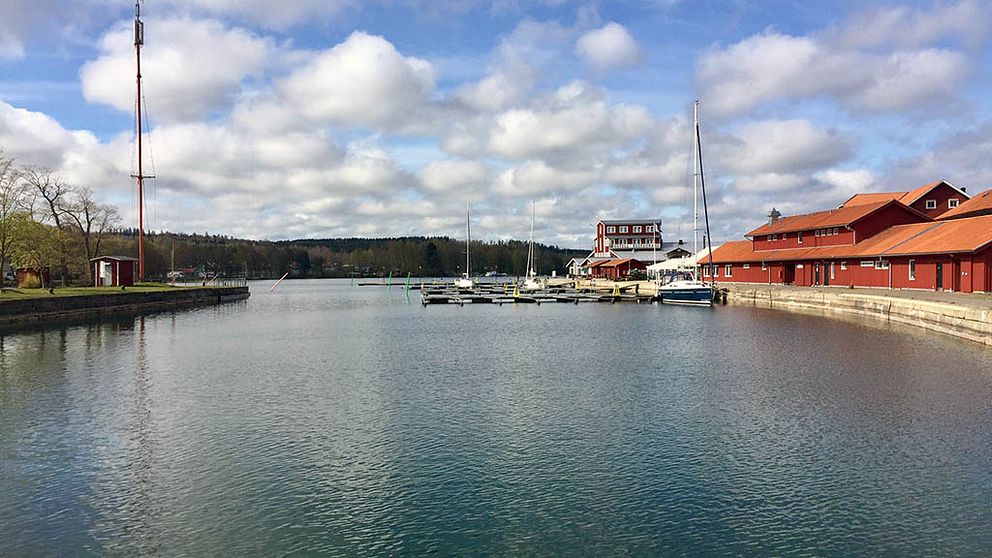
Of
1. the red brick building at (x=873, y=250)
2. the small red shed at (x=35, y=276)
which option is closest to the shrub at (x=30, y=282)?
the small red shed at (x=35, y=276)

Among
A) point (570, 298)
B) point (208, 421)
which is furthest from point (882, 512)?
point (570, 298)

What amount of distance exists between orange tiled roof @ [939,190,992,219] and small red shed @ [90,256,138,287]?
7089cm

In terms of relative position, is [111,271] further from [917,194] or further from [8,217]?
[917,194]

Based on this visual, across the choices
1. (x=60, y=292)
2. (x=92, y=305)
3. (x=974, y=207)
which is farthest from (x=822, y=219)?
(x=60, y=292)

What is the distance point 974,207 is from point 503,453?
56.5 meters

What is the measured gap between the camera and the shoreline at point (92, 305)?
43094 millimetres

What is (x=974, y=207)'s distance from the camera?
55.7 metres

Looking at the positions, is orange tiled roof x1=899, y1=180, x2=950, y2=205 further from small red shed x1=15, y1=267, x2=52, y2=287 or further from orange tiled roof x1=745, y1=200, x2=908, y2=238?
small red shed x1=15, y1=267, x2=52, y2=287

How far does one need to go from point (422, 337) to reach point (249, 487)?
81.0ft

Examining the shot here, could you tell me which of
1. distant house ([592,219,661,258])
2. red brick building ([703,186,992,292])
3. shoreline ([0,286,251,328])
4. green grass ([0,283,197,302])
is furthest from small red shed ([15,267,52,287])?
distant house ([592,219,661,258])

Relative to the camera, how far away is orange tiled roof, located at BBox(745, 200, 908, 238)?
182 feet

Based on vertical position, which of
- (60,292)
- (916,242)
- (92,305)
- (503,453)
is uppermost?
(916,242)

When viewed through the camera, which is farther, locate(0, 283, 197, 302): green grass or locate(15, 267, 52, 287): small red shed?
locate(15, 267, 52, 287): small red shed

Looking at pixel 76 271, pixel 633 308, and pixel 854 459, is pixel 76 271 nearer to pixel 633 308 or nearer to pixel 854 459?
pixel 633 308
